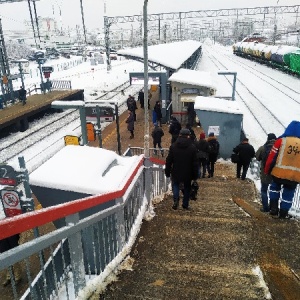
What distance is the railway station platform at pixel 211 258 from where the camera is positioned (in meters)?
3.56

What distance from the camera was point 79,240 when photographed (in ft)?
10.8

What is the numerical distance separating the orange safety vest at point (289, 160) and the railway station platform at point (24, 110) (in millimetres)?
16648

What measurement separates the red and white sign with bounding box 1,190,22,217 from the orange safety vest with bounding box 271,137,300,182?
167 inches

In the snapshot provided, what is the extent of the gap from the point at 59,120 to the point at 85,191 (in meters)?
19.7

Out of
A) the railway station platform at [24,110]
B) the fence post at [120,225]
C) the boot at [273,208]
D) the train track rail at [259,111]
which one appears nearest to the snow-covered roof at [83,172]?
the fence post at [120,225]

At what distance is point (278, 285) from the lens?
3.72 meters

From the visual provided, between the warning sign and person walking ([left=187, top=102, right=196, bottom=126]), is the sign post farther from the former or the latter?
person walking ([left=187, top=102, right=196, bottom=126])

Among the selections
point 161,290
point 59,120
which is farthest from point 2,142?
point 161,290

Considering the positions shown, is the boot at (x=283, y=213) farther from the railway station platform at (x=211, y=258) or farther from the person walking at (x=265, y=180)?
the person walking at (x=265, y=180)

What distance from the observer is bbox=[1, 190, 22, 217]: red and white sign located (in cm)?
518

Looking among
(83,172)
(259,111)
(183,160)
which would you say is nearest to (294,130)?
(183,160)

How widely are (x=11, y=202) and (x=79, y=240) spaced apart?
8.06 feet

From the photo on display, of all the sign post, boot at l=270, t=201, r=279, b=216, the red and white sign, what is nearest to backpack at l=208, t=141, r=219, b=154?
boot at l=270, t=201, r=279, b=216

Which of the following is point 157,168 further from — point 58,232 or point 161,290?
point 58,232
